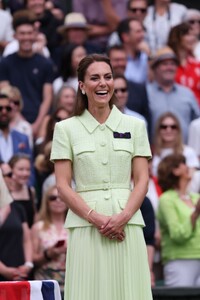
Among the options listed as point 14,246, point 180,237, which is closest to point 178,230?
point 180,237

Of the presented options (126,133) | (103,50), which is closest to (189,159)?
(103,50)

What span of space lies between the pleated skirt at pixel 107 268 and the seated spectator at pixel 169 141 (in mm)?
6037

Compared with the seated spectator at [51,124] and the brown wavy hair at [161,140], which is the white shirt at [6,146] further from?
the brown wavy hair at [161,140]

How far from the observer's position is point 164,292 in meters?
10.4

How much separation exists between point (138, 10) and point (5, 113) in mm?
4799

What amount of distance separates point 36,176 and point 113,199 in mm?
5735

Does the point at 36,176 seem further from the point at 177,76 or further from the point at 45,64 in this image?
the point at 177,76

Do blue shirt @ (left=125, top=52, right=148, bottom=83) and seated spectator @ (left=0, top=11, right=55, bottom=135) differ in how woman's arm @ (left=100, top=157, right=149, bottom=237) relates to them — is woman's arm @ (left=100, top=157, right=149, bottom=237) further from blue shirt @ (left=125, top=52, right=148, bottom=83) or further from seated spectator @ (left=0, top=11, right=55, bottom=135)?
blue shirt @ (left=125, top=52, right=148, bottom=83)

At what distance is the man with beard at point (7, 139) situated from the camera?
12930 mm

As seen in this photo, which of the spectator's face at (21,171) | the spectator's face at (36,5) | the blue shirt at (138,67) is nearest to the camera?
the spectator's face at (21,171)

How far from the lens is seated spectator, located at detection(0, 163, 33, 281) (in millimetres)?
10688

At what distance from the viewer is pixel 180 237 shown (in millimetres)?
11242

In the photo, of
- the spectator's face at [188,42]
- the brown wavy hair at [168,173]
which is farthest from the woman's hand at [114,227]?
the spectator's face at [188,42]

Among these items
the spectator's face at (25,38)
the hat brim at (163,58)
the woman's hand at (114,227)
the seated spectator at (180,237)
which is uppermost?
the woman's hand at (114,227)
